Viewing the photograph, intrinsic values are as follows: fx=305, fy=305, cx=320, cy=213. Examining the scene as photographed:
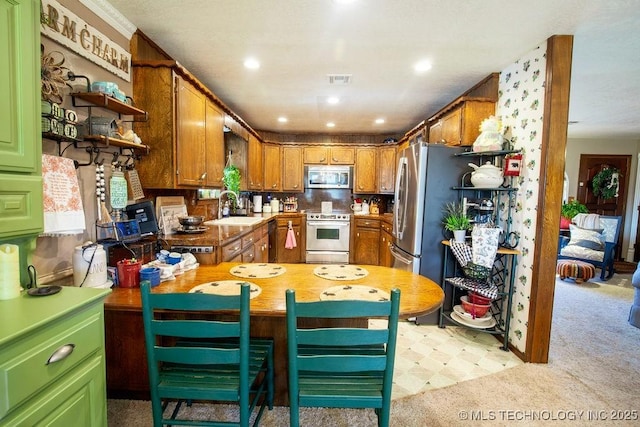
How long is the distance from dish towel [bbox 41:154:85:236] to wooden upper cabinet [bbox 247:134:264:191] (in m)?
2.89

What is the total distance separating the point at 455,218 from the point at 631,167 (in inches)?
219

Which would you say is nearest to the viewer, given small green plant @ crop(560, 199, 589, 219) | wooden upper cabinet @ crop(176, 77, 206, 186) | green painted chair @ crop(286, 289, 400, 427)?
green painted chair @ crop(286, 289, 400, 427)

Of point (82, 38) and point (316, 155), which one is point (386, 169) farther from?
point (82, 38)

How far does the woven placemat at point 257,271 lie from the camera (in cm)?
186

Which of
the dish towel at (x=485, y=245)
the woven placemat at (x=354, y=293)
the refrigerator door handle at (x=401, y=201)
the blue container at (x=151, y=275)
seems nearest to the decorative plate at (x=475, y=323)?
the dish towel at (x=485, y=245)

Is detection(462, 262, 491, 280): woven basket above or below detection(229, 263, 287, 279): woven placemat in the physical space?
below

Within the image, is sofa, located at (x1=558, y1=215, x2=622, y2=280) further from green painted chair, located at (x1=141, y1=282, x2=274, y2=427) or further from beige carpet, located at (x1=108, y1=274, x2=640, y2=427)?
green painted chair, located at (x1=141, y1=282, x2=274, y2=427)

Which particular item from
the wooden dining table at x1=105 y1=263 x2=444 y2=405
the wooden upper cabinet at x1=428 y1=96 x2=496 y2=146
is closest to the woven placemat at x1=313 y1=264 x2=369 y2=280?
the wooden dining table at x1=105 y1=263 x2=444 y2=405

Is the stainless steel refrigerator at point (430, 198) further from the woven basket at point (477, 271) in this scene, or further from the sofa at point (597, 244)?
the sofa at point (597, 244)

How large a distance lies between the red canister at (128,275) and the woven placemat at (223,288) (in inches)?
14.3

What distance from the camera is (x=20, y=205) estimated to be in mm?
1146

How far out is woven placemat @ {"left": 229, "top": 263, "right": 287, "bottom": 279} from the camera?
1855 millimetres

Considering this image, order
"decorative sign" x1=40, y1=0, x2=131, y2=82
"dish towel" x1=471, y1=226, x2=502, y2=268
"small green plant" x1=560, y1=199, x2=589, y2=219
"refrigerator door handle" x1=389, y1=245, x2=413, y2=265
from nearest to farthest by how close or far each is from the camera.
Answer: "decorative sign" x1=40, y1=0, x2=131, y2=82 < "dish towel" x1=471, y1=226, x2=502, y2=268 < "refrigerator door handle" x1=389, y1=245, x2=413, y2=265 < "small green plant" x1=560, y1=199, x2=589, y2=219

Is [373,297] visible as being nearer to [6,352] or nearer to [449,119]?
[6,352]
